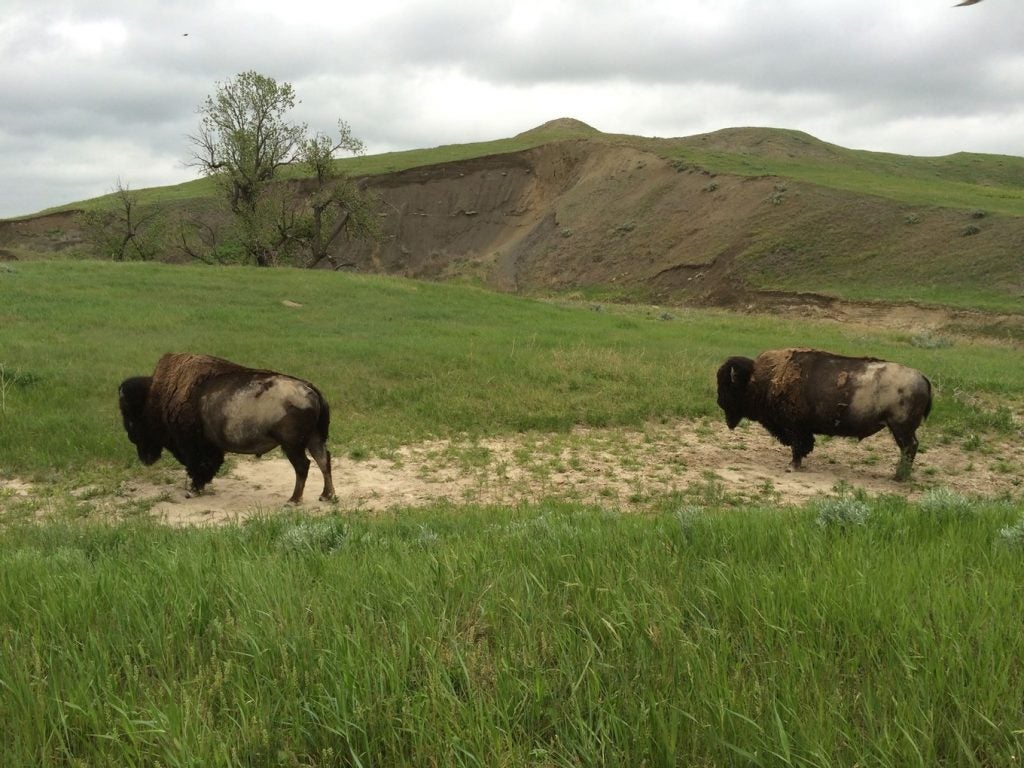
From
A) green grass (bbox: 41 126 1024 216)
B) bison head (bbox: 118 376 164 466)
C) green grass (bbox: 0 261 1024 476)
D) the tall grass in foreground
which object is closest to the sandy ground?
bison head (bbox: 118 376 164 466)

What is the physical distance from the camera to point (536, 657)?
2.41 m

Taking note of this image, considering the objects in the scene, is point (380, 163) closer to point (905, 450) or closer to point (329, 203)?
point (329, 203)

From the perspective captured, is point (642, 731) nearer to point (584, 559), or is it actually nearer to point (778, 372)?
point (584, 559)

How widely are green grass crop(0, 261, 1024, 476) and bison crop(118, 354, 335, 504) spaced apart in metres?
1.26

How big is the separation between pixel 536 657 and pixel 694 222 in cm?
5161

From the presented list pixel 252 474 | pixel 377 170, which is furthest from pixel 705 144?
pixel 252 474

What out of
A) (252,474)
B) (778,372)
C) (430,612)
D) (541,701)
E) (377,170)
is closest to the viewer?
(541,701)

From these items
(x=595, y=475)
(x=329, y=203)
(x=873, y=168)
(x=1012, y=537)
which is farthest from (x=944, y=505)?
(x=873, y=168)

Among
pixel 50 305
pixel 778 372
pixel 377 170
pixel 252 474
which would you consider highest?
pixel 377 170

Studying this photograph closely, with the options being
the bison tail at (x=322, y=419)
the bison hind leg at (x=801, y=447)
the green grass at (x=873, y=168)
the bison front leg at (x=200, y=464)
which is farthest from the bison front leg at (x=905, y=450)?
the green grass at (x=873, y=168)

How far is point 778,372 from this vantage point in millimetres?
11789

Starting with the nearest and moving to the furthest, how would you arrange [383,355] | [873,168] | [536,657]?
[536,657] < [383,355] < [873,168]

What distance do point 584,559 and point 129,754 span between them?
6.66 feet

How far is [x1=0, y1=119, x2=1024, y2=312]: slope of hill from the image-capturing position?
36.9 meters
